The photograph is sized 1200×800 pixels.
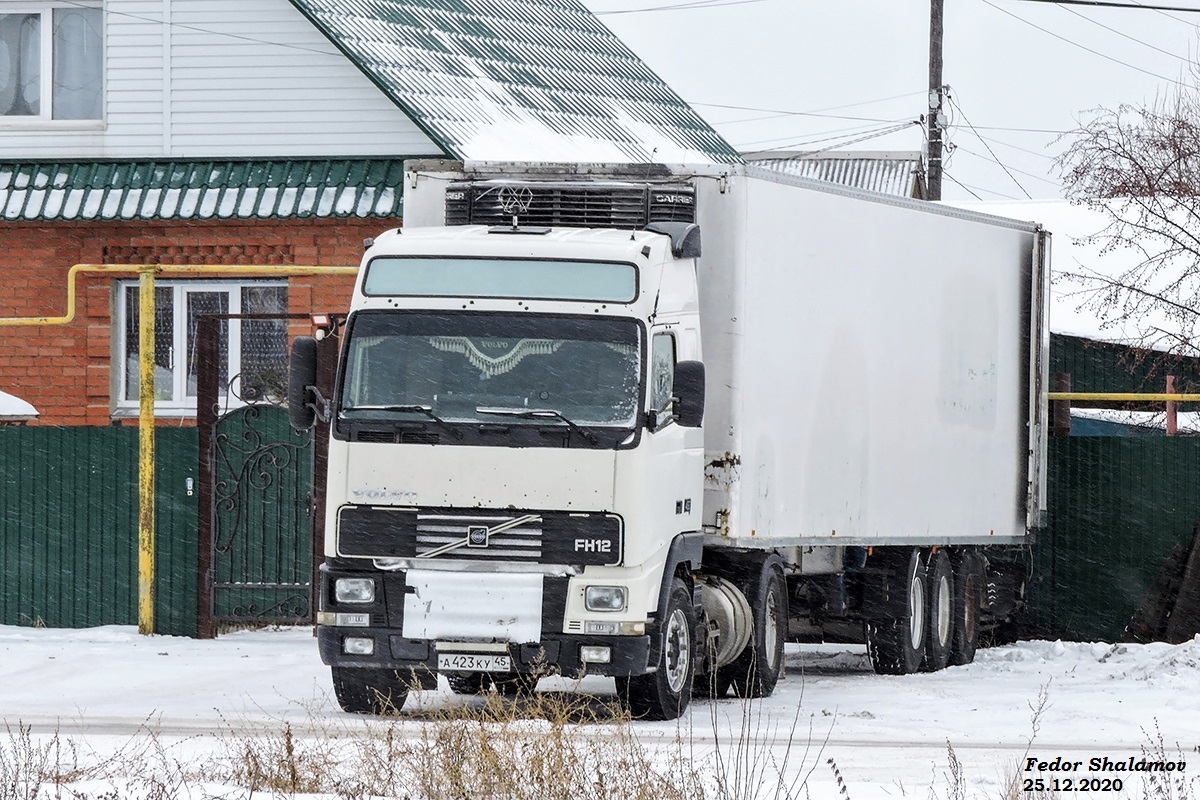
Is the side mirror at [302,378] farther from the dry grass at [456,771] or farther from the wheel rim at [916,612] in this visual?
the wheel rim at [916,612]

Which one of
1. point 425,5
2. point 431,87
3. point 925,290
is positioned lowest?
point 925,290

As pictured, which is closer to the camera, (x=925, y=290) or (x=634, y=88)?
(x=925, y=290)

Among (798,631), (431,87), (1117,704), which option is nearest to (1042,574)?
(798,631)

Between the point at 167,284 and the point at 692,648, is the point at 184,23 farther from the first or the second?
the point at 692,648

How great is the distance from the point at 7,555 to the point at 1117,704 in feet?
32.1

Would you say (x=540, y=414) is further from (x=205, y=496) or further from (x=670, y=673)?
(x=205, y=496)

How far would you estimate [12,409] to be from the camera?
20359 millimetres

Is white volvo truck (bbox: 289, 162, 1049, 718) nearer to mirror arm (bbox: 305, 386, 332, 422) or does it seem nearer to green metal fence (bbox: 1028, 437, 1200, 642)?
mirror arm (bbox: 305, 386, 332, 422)

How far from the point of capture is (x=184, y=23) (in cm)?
2150

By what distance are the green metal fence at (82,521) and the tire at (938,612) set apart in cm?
620

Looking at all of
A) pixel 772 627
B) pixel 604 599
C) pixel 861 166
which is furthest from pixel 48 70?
pixel 861 166

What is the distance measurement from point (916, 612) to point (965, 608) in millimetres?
1117

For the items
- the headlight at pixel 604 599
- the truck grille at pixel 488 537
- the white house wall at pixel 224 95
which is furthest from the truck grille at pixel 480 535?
the white house wall at pixel 224 95

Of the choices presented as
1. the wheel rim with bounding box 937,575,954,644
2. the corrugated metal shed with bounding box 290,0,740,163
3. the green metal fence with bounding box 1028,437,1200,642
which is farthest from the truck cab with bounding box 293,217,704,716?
the green metal fence with bounding box 1028,437,1200,642
